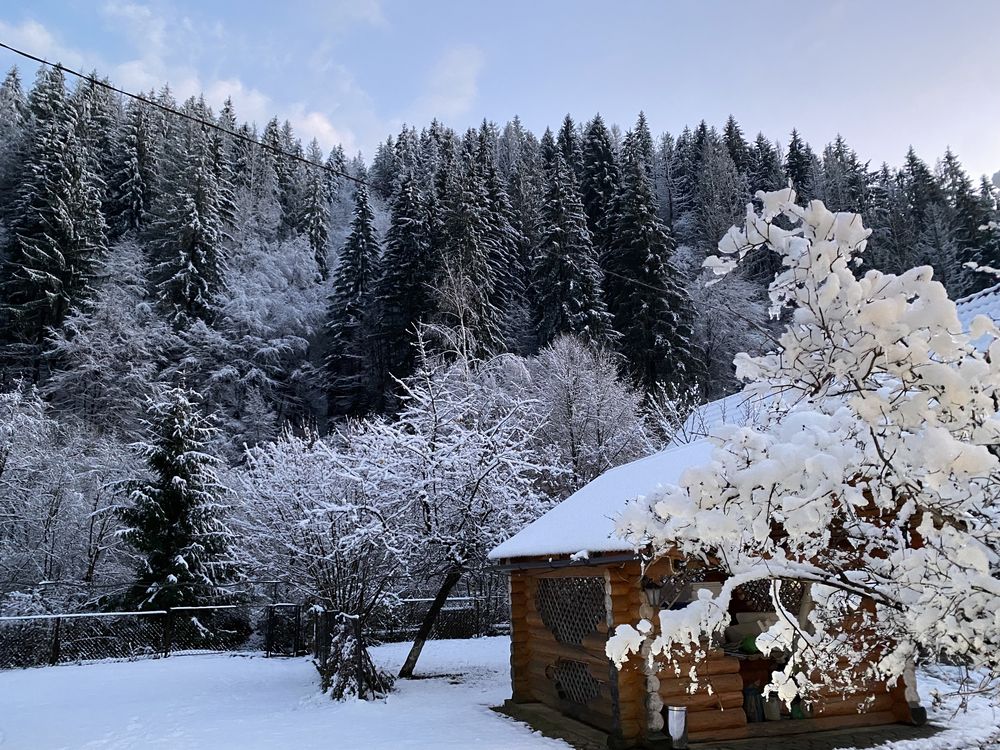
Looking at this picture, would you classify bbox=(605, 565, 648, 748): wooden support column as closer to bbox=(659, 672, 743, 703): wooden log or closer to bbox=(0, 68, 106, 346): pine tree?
bbox=(659, 672, 743, 703): wooden log

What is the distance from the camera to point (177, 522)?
669 inches

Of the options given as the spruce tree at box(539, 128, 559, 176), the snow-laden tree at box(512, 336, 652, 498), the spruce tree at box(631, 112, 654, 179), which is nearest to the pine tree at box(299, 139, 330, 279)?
the spruce tree at box(539, 128, 559, 176)

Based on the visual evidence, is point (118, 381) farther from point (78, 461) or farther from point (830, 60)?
point (830, 60)

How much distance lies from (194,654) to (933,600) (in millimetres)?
16994

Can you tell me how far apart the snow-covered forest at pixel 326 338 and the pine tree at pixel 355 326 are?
15 cm

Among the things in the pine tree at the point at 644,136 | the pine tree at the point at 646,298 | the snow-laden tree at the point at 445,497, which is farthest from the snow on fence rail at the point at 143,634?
the pine tree at the point at 644,136

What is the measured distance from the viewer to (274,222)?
4028cm

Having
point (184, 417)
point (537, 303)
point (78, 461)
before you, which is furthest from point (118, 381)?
point (537, 303)

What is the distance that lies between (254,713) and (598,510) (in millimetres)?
5624

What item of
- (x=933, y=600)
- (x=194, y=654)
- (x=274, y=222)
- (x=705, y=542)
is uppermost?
(x=274, y=222)

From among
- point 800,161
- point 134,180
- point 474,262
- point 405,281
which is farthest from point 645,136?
point 134,180

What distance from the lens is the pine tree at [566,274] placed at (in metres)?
28.3

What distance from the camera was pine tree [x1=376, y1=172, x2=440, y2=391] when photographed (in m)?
30.0

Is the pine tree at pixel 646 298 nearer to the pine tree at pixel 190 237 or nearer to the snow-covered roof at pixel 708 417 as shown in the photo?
the snow-covered roof at pixel 708 417
